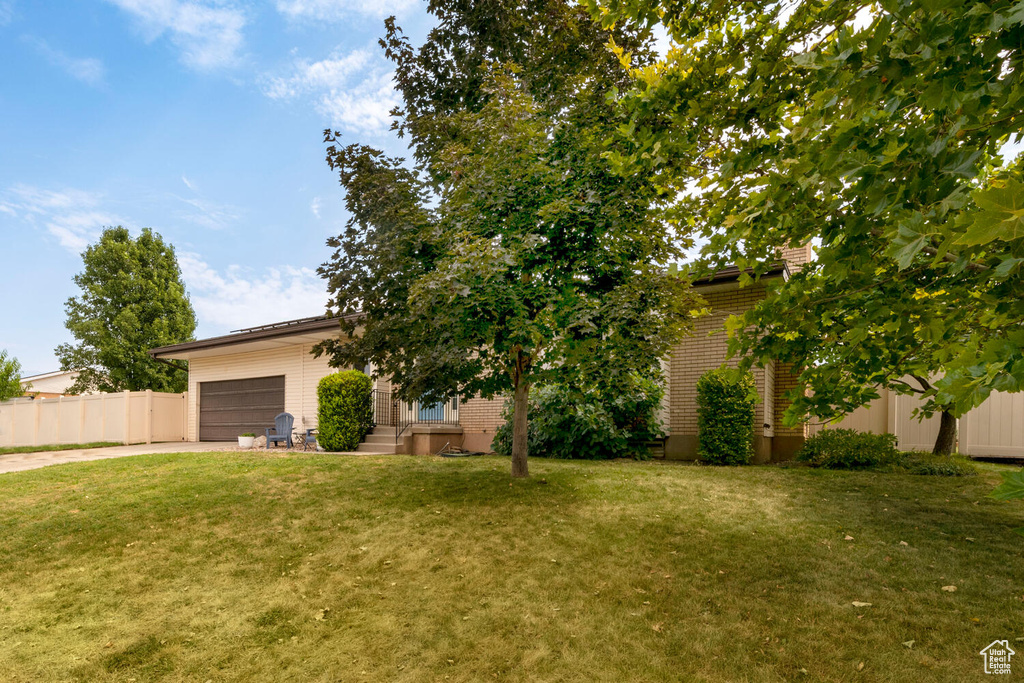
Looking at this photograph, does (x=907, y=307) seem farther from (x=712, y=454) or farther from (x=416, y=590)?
(x=712, y=454)

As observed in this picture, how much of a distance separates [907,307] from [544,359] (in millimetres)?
4327

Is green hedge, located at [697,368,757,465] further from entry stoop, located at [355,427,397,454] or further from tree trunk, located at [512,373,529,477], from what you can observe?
entry stoop, located at [355,427,397,454]

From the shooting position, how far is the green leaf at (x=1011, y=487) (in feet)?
5.59

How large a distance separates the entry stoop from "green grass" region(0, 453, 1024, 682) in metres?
4.96

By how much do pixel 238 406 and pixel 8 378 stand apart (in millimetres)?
11014

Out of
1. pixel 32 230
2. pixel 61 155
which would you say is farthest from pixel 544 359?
pixel 32 230

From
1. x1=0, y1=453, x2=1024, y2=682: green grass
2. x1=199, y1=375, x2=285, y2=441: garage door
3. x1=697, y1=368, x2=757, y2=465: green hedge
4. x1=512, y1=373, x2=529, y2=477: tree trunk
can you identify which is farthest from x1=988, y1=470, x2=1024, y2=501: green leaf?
x1=199, y1=375, x2=285, y2=441: garage door

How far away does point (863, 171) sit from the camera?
9.07 ft

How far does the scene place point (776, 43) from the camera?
4.51 m

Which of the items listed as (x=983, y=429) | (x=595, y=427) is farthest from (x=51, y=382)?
(x=983, y=429)

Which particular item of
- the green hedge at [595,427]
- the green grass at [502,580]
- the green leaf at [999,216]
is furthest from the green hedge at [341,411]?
the green leaf at [999,216]

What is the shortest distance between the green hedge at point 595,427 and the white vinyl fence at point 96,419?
1354 cm

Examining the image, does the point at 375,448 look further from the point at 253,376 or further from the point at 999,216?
the point at 999,216

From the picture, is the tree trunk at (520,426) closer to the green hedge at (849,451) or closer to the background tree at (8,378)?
the green hedge at (849,451)
